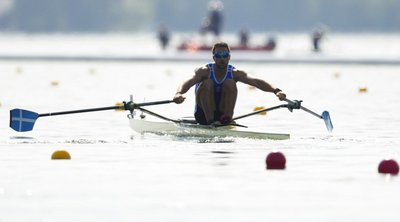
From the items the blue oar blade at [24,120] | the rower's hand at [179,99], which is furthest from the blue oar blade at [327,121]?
the blue oar blade at [24,120]

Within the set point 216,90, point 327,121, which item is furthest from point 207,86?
point 327,121

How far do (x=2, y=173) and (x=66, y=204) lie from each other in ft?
7.92

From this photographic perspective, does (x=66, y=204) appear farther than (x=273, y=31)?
No

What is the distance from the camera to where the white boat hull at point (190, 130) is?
17.0m

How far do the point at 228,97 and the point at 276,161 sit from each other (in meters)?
3.67

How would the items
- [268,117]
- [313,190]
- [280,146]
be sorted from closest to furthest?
[313,190], [280,146], [268,117]

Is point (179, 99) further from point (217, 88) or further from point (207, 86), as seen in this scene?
point (217, 88)

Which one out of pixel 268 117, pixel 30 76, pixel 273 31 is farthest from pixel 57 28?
→ pixel 268 117

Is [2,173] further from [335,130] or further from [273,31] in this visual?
[273,31]

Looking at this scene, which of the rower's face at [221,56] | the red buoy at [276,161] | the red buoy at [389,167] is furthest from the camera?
the rower's face at [221,56]

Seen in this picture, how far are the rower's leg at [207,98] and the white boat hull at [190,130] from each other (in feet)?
0.71

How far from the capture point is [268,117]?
22.1 m

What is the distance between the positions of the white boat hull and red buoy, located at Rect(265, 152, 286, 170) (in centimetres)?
315

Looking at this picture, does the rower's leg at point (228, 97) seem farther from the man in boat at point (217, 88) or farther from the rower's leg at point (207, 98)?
the rower's leg at point (207, 98)
